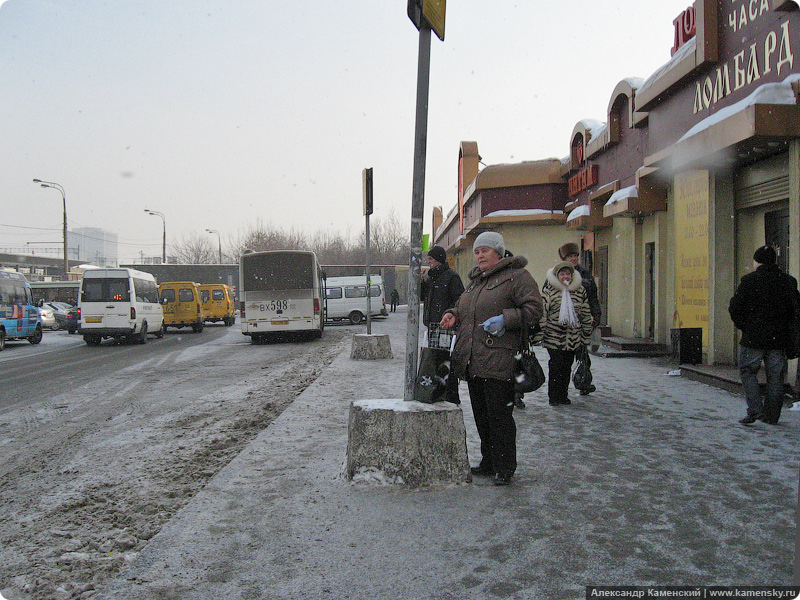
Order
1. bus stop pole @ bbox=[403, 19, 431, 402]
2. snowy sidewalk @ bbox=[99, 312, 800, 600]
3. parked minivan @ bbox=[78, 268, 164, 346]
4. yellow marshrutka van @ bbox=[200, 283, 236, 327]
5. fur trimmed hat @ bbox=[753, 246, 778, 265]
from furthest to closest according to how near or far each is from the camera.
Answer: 1. yellow marshrutka van @ bbox=[200, 283, 236, 327]
2. parked minivan @ bbox=[78, 268, 164, 346]
3. fur trimmed hat @ bbox=[753, 246, 778, 265]
4. bus stop pole @ bbox=[403, 19, 431, 402]
5. snowy sidewalk @ bbox=[99, 312, 800, 600]

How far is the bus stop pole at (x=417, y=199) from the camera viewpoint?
460cm

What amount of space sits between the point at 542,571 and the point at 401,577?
0.66m

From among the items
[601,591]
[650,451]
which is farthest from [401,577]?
[650,451]

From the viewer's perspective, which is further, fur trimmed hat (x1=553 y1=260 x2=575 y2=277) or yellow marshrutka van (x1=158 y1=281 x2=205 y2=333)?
yellow marshrutka van (x1=158 y1=281 x2=205 y2=333)

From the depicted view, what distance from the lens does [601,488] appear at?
4.21 meters

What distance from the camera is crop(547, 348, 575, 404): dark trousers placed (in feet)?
23.9

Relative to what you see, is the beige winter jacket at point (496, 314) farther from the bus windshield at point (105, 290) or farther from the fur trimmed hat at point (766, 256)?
the bus windshield at point (105, 290)

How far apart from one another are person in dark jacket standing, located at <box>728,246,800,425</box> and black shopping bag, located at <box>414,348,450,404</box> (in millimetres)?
3344

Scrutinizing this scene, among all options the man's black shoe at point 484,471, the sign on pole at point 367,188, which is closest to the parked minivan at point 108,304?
the sign on pole at point 367,188

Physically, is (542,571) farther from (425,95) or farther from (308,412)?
(308,412)

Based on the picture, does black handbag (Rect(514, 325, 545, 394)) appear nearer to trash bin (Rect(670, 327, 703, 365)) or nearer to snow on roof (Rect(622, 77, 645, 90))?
trash bin (Rect(670, 327, 703, 365))

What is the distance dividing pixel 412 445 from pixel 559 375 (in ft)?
11.6

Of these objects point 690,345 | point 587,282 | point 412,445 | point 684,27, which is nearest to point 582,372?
point 587,282

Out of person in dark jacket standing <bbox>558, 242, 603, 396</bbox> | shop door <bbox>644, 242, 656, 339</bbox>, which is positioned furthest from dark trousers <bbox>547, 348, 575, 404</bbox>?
shop door <bbox>644, 242, 656, 339</bbox>
